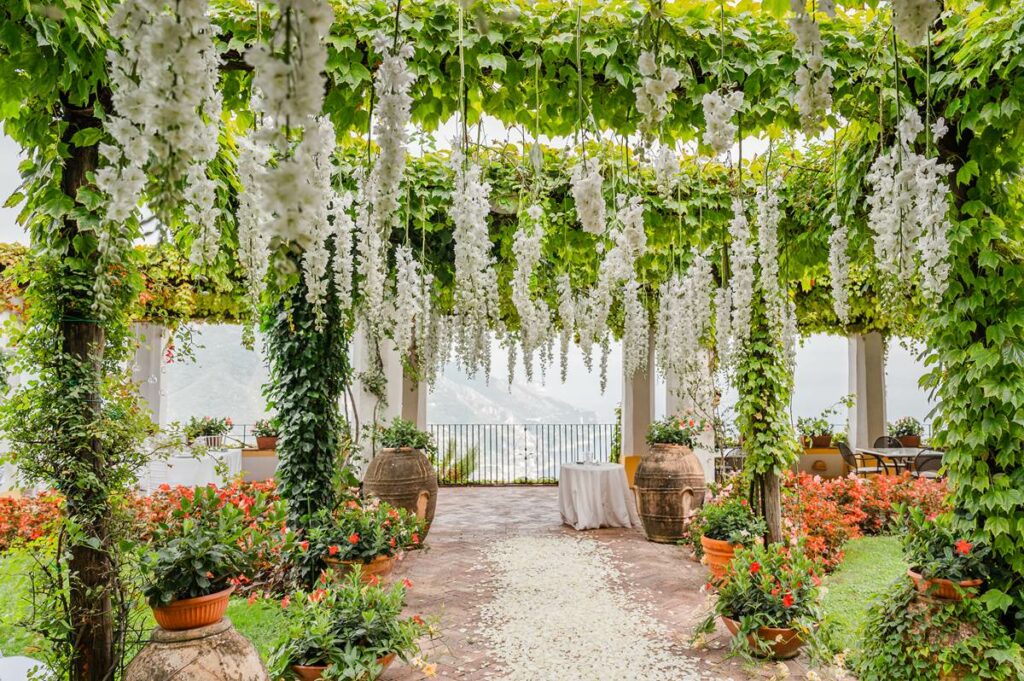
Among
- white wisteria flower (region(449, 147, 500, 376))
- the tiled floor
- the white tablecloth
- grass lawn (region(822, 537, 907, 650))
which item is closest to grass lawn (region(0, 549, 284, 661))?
the tiled floor

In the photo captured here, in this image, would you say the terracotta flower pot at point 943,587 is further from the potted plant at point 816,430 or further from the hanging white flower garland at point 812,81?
the potted plant at point 816,430

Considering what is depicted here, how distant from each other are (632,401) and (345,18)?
8107 millimetres

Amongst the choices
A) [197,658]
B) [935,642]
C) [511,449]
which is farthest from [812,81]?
[511,449]

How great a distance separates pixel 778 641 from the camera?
3.15 m

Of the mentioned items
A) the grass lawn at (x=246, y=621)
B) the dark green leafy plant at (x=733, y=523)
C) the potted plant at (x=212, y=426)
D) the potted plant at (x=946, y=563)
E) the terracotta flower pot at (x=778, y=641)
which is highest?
the potted plant at (x=212, y=426)

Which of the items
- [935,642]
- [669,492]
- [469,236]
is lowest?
[935,642]

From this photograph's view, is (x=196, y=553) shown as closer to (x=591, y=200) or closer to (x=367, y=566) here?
(x=367, y=566)

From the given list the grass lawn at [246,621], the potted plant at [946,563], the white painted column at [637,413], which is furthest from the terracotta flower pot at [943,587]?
the white painted column at [637,413]

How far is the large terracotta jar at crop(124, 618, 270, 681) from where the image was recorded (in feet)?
7.38

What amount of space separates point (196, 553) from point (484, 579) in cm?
268

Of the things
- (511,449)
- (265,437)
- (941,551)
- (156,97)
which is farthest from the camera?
(511,449)

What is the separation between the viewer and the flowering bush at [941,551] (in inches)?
101

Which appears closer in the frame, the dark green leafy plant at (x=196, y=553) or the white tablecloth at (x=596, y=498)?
the dark green leafy plant at (x=196, y=553)

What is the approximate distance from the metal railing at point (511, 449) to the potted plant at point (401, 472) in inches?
193
